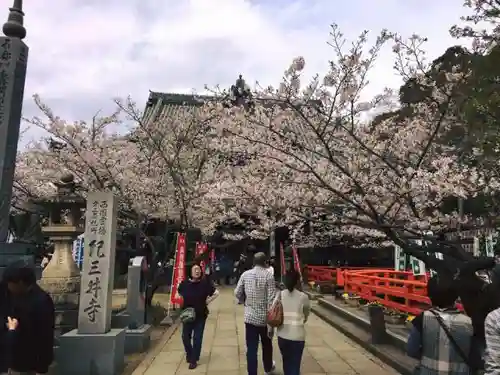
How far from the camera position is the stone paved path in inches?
266

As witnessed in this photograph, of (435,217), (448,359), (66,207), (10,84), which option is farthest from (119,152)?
(448,359)

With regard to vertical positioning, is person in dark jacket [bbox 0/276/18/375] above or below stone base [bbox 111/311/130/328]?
above

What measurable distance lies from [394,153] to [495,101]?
1.91m

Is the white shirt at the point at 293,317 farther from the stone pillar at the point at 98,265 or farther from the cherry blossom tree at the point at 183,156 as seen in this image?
the cherry blossom tree at the point at 183,156

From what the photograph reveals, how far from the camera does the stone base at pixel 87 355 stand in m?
6.04

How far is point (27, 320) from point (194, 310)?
295 cm

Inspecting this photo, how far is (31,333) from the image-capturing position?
4.04 metres

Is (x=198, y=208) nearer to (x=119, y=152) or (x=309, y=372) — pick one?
(x=119, y=152)

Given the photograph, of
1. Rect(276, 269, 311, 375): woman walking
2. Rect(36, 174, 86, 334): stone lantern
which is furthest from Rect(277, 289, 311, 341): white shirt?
Rect(36, 174, 86, 334): stone lantern

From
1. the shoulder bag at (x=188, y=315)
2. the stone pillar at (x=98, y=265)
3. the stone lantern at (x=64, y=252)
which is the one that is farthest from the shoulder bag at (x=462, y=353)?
the stone lantern at (x=64, y=252)

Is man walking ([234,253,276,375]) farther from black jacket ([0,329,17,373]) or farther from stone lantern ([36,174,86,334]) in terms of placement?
stone lantern ([36,174,86,334])

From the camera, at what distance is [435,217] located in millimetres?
7516

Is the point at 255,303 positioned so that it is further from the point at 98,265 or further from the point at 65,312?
the point at 65,312

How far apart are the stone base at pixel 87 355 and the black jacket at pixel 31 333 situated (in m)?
2.08
